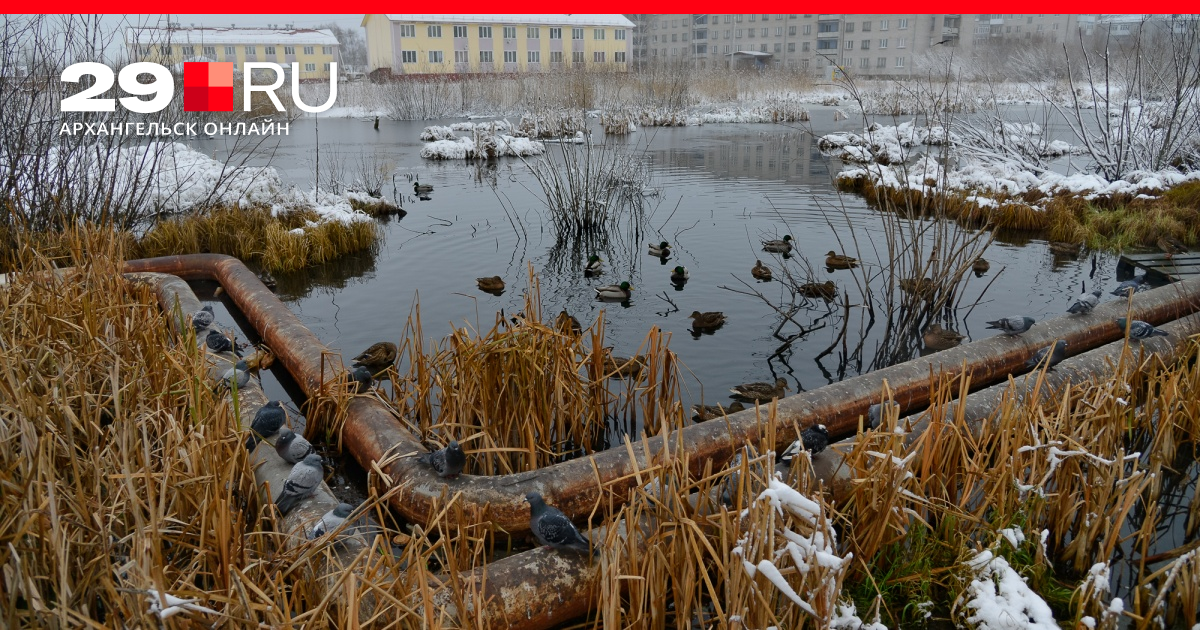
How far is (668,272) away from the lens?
7863mm

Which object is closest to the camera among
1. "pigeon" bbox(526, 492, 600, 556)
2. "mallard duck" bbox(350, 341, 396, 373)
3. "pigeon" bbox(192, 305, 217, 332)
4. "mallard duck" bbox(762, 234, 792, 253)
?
"pigeon" bbox(526, 492, 600, 556)

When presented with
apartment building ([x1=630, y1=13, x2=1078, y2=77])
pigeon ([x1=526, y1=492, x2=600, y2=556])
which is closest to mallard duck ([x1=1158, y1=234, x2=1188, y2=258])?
pigeon ([x1=526, y1=492, x2=600, y2=556])

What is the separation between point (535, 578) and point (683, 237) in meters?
7.15

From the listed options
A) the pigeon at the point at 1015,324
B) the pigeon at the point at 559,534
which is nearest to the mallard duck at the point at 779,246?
the pigeon at the point at 1015,324

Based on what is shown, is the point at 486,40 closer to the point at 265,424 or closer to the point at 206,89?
the point at 206,89

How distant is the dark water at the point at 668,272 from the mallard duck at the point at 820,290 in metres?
0.11

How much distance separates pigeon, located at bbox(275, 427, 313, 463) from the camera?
322 centimetres

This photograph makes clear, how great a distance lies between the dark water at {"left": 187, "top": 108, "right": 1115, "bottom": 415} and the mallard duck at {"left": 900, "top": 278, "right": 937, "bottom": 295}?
456mm

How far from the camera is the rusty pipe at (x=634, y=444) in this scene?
3.04 metres

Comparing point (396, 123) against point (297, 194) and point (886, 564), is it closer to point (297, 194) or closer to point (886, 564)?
point (297, 194)

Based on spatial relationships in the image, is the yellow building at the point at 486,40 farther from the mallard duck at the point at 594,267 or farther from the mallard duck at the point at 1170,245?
the mallard duck at the point at 1170,245

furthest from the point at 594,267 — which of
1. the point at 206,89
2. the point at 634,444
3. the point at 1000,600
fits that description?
the point at 206,89

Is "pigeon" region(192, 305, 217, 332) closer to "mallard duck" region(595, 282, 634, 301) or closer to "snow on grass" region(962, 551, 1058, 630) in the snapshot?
"mallard duck" region(595, 282, 634, 301)

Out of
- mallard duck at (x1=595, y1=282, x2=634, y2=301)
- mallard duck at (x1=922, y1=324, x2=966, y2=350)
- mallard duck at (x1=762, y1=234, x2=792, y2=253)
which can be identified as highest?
mallard duck at (x1=762, y1=234, x2=792, y2=253)
